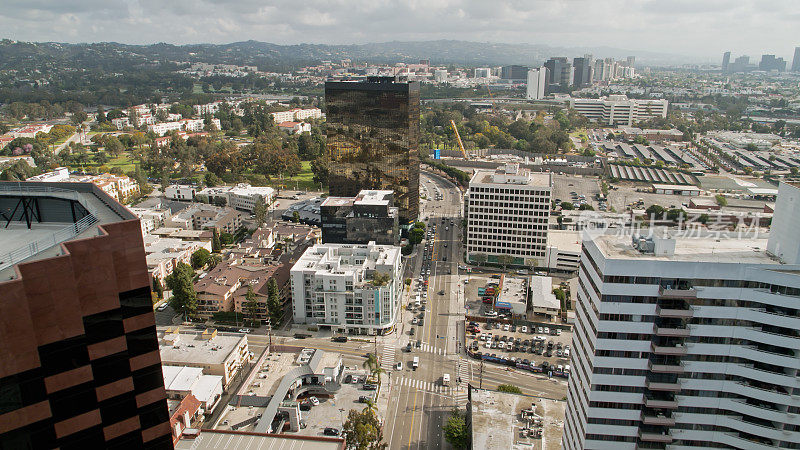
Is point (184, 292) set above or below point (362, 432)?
above

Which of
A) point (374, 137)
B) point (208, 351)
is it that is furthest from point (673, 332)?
point (374, 137)

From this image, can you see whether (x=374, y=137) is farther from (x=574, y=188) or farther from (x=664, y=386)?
(x=664, y=386)

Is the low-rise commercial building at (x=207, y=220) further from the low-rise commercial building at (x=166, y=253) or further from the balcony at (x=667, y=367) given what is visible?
the balcony at (x=667, y=367)

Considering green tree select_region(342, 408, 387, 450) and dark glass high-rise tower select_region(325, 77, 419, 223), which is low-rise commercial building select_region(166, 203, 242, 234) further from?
green tree select_region(342, 408, 387, 450)

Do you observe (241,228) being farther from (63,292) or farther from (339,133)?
(63,292)

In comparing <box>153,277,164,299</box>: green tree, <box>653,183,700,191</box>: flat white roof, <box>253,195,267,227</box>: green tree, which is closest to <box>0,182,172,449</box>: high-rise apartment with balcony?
<box>153,277,164,299</box>: green tree

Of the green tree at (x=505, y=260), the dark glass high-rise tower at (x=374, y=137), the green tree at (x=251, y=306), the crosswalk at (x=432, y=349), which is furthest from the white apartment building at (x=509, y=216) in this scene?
the green tree at (x=251, y=306)
